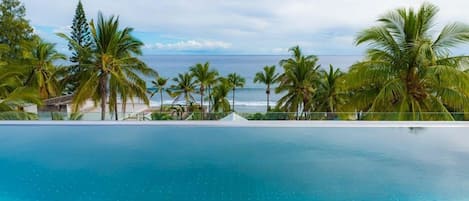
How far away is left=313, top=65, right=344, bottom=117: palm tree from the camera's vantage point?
12.4 meters

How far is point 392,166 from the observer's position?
3.48 metres

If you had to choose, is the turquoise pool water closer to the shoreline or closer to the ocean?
the shoreline

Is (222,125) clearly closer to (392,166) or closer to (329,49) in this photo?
(392,166)

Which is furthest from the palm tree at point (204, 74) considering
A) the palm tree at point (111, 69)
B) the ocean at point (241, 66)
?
the palm tree at point (111, 69)

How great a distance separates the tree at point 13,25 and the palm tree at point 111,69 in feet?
20.3

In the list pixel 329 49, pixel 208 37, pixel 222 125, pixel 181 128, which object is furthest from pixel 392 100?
pixel 208 37

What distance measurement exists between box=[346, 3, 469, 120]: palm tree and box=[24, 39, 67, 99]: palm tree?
437 inches

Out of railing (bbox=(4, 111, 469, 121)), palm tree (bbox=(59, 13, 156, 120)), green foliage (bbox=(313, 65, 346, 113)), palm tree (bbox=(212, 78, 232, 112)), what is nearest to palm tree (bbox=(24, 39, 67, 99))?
palm tree (bbox=(59, 13, 156, 120))

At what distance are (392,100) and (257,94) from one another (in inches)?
854

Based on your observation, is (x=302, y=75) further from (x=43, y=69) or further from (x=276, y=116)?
(x=276, y=116)

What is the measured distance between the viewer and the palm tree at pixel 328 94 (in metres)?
12.4

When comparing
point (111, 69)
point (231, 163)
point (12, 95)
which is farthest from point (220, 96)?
point (231, 163)

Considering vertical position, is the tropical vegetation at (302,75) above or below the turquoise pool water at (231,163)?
above

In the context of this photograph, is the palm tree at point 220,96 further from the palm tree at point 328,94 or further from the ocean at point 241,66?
the palm tree at point 328,94
